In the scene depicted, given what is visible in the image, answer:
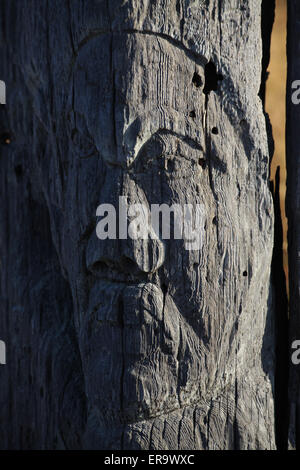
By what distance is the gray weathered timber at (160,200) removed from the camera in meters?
1.99

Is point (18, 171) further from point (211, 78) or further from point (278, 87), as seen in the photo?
point (278, 87)

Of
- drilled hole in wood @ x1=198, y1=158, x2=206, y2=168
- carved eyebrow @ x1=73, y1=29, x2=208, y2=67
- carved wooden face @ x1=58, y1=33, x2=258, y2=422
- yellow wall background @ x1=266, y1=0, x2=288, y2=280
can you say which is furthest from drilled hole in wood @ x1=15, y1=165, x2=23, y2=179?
yellow wall background @ x1=266, y1=0, x2=288, y2=280

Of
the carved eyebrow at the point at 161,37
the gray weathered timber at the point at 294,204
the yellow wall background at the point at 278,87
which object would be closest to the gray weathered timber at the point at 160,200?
the carved eyebrow at the point at 161,37

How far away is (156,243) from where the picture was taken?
2006 mm

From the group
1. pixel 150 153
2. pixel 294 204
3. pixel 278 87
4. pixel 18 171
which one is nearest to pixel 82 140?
pixel 150 153

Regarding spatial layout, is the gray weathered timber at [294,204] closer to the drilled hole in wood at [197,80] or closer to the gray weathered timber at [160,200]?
the gray weathered timber at [160,200]

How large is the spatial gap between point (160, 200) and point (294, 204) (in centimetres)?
63

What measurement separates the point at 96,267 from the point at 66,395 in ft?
1.90

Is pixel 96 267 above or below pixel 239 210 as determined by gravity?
below

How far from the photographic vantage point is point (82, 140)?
2062 mm

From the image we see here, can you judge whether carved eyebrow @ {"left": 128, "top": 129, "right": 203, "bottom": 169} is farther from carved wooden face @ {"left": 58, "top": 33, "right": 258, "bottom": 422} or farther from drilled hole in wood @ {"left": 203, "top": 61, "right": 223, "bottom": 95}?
drilled hole in wood @ {"left": 203, "top": 61, "right": 223, "bottom": 95}
